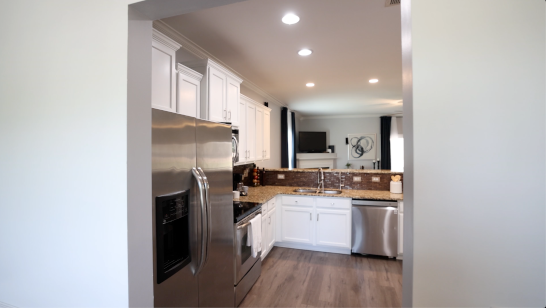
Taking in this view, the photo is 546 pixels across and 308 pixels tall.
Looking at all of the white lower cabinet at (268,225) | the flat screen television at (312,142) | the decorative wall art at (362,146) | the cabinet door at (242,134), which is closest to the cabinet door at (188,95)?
the cabinet door at (242,134)

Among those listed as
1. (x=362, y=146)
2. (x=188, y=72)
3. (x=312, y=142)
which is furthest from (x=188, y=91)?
(x=362, y=146)

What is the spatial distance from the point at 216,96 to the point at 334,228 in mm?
2383

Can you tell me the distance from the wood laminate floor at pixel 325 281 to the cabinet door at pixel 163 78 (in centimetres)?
194

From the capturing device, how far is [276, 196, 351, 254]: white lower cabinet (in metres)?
3.42

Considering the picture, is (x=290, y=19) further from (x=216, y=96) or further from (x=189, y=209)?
(x=189, y=209)

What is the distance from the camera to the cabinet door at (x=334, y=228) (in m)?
3.41

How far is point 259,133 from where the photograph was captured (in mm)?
3875

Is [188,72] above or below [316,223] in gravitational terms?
above
